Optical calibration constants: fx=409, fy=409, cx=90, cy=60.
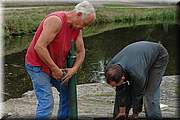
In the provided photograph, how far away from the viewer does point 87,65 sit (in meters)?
13.0

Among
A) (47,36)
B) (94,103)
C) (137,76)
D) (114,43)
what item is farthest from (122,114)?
(114,43)

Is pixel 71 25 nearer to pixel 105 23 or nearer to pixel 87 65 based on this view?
pixel 87 65

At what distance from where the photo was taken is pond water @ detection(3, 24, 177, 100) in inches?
408

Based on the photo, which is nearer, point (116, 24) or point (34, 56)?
point (34, 56)

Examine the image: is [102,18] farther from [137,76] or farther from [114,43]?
[137,76]

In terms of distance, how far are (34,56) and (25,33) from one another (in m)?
13.6

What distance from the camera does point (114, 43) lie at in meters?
18.9

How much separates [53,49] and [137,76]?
861 mm

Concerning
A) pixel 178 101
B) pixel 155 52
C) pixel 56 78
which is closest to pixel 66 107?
pixel 56 78

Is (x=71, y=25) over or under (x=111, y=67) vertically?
over

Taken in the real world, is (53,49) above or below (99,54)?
above

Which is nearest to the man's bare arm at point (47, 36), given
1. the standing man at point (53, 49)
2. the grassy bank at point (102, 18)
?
the standing man at point (53, 49)

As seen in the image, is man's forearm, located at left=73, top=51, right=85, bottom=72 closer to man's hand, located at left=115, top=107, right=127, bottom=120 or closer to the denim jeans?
man's hand, located at left=115, top=107, right=127, bottom=120

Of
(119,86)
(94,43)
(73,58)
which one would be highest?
(73,58)
